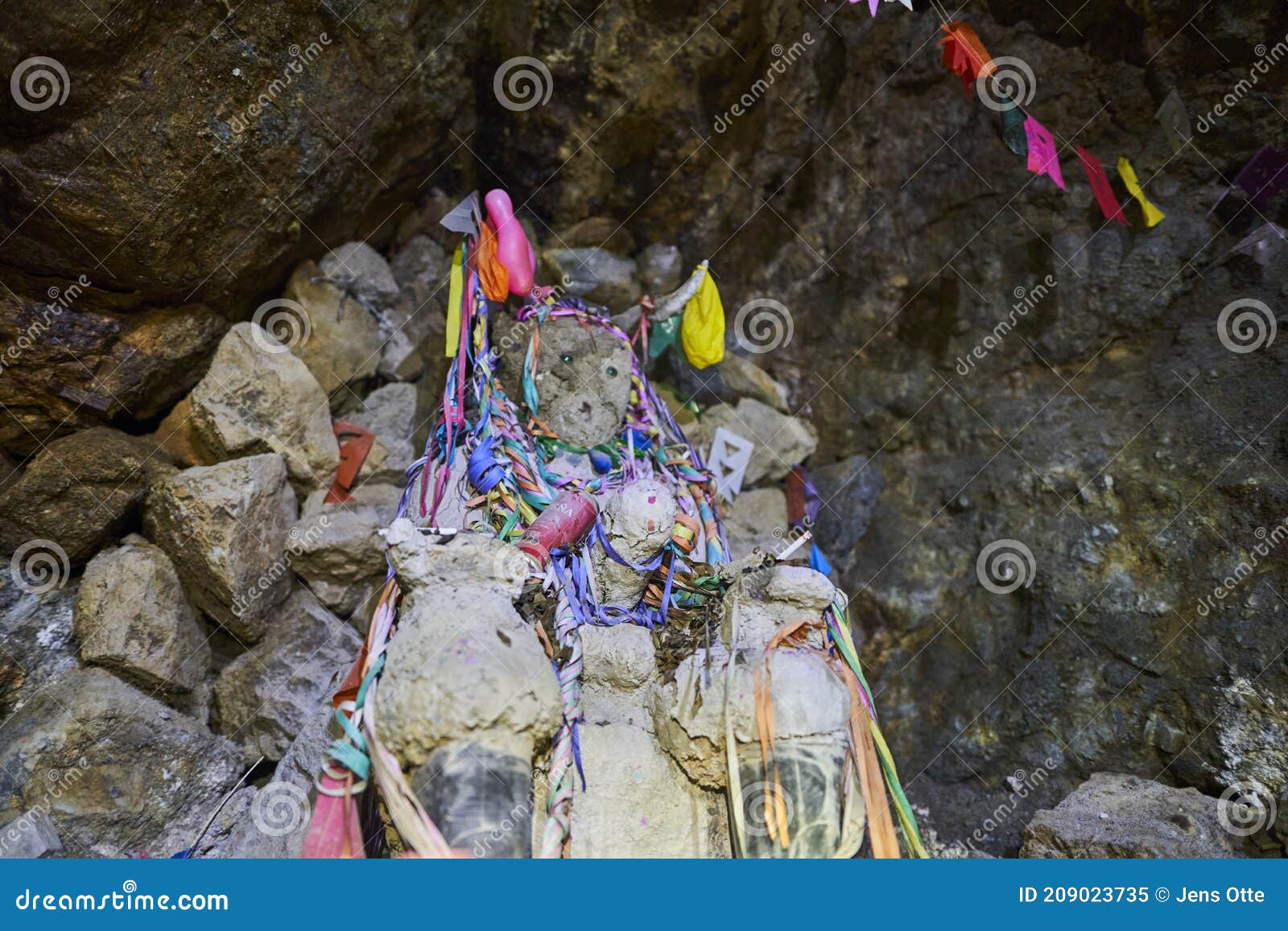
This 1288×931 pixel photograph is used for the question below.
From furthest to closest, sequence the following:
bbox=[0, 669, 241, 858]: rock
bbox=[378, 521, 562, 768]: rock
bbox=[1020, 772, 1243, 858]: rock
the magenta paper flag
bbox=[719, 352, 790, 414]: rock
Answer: bbox=[719, 352, 790, 414]: rock, the magenta paper flag, bbox=[0, 669, 241, 858]: rock, bbox=[1020, 772, 1243, 858]: rock, bbox=[378, 521, 562, 768]: rock

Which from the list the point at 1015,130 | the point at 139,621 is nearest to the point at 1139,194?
the point at 1015,130

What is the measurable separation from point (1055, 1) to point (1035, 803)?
13.0ft

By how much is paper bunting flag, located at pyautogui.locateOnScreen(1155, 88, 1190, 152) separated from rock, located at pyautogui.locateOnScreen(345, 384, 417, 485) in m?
4.04

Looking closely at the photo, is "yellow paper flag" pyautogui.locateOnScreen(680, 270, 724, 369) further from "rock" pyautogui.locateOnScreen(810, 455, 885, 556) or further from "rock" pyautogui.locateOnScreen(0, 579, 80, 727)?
"rock" pyautogui.locateOnScreen(0, 579, 80, 727)

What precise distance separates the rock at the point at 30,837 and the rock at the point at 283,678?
0.74m

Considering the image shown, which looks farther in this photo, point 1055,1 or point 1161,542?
point 1055,1

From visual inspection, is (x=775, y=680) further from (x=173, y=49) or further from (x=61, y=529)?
(x=173, y=49)

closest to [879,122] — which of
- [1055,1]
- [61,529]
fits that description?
[1055,1]

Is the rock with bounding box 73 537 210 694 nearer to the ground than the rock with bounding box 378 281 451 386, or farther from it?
nearer to the ground

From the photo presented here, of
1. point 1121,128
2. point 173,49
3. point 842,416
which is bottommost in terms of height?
point 173,49

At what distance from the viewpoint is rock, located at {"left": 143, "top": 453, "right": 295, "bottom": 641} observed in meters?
3.97

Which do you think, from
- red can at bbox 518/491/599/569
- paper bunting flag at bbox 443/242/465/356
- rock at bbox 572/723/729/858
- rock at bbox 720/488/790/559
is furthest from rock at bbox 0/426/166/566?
rock at bbox 720/488/790/559

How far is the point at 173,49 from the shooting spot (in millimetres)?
3717

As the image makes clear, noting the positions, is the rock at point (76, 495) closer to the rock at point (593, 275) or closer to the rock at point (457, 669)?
the rock at point (457, 669)
